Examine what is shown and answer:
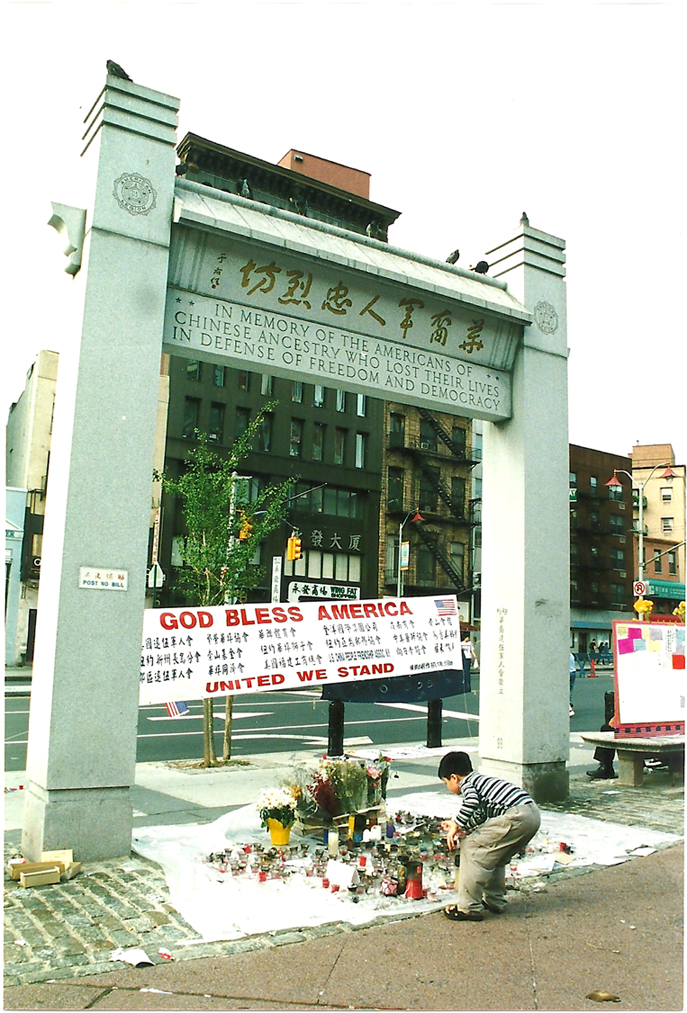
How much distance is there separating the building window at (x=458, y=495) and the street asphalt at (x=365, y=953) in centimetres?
4674

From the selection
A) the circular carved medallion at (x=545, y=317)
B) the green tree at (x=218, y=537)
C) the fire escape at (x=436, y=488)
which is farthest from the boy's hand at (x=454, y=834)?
the fire escape at (x=436, y=488)

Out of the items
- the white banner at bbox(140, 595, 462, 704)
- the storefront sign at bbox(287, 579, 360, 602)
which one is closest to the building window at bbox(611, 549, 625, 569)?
the storefront sign at bbox(287, 579, 360, 602)

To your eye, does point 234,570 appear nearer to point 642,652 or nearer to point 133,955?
point 642,652

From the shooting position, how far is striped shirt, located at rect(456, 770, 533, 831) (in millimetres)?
6281

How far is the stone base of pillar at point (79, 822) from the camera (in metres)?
6.75

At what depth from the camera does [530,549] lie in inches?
391

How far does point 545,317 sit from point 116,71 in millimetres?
5764

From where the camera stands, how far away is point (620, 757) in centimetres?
1188

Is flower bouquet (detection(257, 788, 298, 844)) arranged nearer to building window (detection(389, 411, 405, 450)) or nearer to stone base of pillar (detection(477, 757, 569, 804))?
stone base of pillar (detection(477, 757, 569, 804))

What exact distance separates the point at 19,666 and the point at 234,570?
2423 cm

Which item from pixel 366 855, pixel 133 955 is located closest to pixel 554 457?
pixel 366 855

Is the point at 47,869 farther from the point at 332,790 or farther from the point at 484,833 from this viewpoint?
the point at 484,833

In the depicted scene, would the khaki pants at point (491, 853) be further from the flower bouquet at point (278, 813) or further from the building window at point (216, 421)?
the building window at point (216, 421)

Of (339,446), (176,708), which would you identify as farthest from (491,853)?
(339,446)
